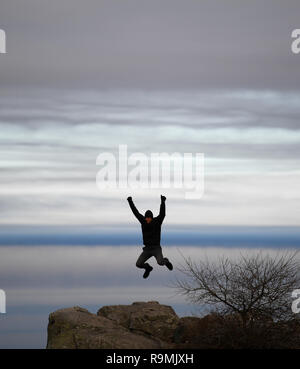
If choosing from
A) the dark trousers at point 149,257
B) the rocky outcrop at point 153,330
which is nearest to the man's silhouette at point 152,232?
the dark trousers at point 149,257

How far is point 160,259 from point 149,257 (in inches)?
24.5

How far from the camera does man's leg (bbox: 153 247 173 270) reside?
3127 cm

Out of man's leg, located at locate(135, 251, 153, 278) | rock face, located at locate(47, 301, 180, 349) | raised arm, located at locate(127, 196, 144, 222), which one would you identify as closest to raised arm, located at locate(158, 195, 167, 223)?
raised arm, located at locate(127, 196, 144, 222)

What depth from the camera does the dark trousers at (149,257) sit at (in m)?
31.3

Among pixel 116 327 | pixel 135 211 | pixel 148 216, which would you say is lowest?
pixel 116 327

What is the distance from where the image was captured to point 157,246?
3147cm

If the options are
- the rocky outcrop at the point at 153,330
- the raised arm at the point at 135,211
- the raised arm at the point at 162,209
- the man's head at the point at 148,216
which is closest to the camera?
the raised arm at the point at 162,209

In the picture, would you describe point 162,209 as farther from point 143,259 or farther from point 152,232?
point 143,259

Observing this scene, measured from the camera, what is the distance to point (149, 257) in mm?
31797

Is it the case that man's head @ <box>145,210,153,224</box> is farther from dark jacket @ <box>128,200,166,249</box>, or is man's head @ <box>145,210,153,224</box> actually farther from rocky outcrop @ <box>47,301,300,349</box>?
rocky outcrop @ <box>47,301,300,349</box>

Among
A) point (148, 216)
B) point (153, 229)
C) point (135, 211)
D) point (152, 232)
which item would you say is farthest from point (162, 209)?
point (135, 211)

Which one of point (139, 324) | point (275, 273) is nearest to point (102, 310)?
point (139, 324)

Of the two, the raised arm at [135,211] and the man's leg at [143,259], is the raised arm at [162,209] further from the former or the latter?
the man's leg at [143,259]
